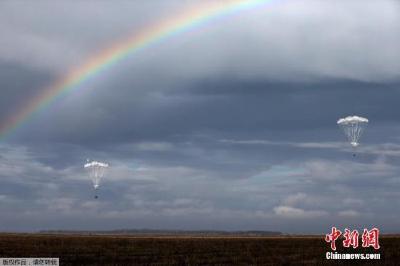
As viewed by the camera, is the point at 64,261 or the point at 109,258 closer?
the point at 64,261

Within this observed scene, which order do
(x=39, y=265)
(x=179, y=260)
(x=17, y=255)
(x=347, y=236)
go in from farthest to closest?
(x=347, y=236) < (x=17, y=255) < (x=179, y=260) < (x=39, y=265)

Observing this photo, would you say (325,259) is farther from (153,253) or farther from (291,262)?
(153,253)

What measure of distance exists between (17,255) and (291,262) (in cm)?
3977

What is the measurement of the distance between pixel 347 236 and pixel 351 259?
35.3ft

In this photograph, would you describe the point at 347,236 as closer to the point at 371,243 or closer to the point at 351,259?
the point at 371,243

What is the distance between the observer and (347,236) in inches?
3319

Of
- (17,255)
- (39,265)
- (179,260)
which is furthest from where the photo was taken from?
(17,255)

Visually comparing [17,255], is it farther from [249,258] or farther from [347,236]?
[347,236]

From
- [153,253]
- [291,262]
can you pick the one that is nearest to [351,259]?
[291,262]

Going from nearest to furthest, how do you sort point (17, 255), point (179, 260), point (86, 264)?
point (86, 264)
point (179, 260)
point (17, 255)

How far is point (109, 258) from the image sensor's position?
76.2 m

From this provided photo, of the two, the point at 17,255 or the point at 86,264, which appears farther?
the point at 17,255

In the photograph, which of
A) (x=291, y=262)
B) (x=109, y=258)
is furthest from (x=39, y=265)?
(x=291, y=262)

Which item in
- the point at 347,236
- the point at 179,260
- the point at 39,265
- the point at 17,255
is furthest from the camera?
the point at 347,236
